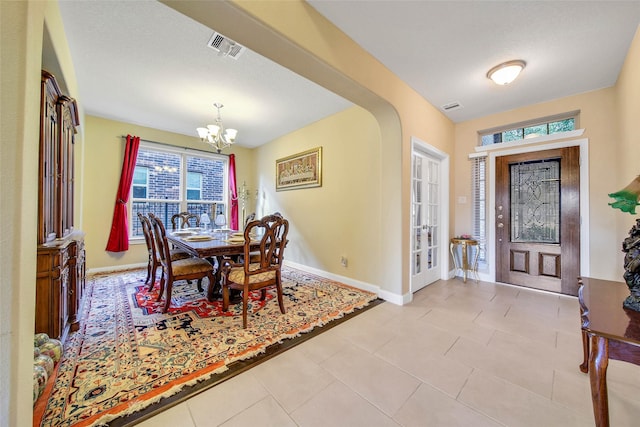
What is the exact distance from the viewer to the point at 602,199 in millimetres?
2791

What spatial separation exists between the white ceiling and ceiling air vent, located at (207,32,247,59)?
6 centimetres

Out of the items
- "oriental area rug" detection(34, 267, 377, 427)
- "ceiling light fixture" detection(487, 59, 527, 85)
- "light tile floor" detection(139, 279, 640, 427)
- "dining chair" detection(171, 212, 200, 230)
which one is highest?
"ceiling light fixture" detection(487, 59, 527, 85)

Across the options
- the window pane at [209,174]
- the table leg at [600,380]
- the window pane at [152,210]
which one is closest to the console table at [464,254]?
the table leg at [600,380]

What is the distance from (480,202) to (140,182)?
6.17 meters

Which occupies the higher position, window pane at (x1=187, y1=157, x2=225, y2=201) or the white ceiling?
the white ceiling

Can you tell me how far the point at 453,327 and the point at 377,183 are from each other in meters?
1.90

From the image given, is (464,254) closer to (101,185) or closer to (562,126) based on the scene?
(562,126)

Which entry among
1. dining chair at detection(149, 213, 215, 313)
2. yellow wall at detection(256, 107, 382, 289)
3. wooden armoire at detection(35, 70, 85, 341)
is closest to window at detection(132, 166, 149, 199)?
wooden armoire at detection(35, 70, 85, 341)

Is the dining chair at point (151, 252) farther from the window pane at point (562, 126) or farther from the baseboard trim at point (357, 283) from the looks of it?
the window pane at point (562, 126)

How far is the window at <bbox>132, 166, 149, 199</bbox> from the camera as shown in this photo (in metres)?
4.45

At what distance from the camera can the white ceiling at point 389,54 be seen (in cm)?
182

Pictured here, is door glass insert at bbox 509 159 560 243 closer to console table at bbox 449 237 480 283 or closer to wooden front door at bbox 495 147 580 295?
wooden front door at bbox 495 147 580 295

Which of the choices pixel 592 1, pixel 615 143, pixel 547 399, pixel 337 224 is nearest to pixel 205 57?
pixel 337 224

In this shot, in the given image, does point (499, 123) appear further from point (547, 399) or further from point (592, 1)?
point (547, 399)
